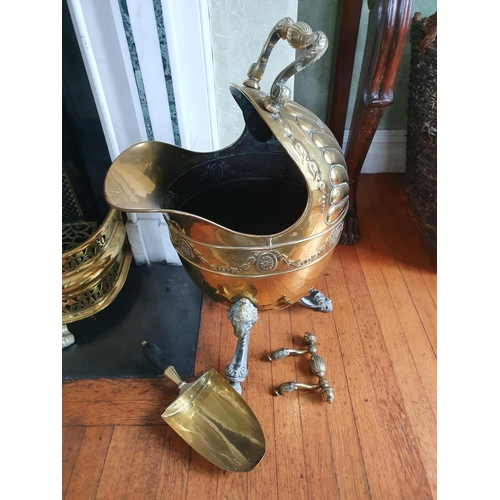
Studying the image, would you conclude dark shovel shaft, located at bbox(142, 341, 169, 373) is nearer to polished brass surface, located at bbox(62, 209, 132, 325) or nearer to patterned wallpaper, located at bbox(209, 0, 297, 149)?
polished brass surface, located at bbox(62, 209, 132, 325)

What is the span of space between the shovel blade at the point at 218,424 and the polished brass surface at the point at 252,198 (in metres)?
0.19

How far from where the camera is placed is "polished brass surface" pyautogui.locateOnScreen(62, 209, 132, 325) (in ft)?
2.98

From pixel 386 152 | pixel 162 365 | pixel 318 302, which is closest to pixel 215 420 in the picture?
pixel 162 365

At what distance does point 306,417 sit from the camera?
30.5 inches

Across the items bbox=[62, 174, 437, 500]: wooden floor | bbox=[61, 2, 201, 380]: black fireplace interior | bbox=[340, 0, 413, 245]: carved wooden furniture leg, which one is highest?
bbox=[340, 0, 413, 245]: carved wooden furniture leg

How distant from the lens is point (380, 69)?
0.89 metres

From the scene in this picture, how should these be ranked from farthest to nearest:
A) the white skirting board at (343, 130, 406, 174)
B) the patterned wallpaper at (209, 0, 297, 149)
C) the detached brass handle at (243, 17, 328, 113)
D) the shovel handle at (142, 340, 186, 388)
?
1. the white skirting board at (343, 130, 406, 174)
2. the patterned wallpaper at (209, 0, 297, 149)
3. the shovel handle at (142, 340, 186, 388)
4. the detached brass handle at (243, 17, 328, 113)

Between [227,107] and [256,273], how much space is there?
561 mm

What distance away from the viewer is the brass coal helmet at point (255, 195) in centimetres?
61

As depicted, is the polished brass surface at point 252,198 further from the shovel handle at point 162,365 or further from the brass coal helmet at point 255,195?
the shovel handle at point 162,365

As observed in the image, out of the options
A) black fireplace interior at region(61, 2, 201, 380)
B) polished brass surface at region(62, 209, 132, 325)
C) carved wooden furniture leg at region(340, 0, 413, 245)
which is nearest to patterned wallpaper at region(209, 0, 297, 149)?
carved wooden furniture leg at region(340, 0, 413, 245)

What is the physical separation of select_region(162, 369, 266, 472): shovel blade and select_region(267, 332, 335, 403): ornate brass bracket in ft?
0.33

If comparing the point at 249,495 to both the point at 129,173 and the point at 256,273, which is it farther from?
the point at 129,173

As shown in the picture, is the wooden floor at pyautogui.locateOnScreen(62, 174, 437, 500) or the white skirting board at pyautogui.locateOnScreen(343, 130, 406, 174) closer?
the wooden floor at pyautogui.locateOnScreen(62, 174, 437, 500)
